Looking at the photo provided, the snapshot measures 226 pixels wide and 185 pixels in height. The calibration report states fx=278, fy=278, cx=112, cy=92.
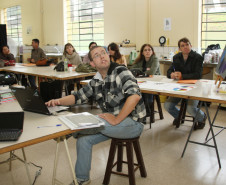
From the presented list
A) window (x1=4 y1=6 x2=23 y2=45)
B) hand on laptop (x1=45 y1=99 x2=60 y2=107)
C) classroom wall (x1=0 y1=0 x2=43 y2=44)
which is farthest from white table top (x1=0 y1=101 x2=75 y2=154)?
window (x1=4 y1=6 x2=23 y2=45)

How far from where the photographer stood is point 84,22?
8.84 metres

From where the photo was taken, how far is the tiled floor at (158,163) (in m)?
2.59

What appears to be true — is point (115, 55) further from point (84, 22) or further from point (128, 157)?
point (84, 22)

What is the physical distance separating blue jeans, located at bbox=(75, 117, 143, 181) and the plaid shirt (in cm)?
9

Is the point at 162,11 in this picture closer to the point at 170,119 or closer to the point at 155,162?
the point at 170,119

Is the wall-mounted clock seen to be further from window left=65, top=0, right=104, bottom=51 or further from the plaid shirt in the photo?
the plaid shirt

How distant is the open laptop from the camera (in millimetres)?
2090

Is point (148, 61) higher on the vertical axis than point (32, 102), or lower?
Answer: higher

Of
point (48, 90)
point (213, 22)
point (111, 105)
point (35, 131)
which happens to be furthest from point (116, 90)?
point (213, 22)

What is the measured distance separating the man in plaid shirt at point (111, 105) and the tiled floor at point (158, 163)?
520mm

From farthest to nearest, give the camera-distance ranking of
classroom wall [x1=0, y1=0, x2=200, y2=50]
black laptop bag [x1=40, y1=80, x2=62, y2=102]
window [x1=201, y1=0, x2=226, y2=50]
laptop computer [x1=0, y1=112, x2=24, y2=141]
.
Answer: classroom wall [x1=0, y1=0, x2=200, y2=50]
window [x1=201, y1=0, x2=226, y2=50]
black laptop bag [x1=40, y1=80, x2=62, y2=102]
laptop computer [x1=0, y1=112, x2=24, y2=141]

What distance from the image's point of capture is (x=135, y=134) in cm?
228

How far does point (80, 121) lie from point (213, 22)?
488 centimetres

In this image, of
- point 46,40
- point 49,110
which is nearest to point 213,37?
point 49,110
